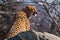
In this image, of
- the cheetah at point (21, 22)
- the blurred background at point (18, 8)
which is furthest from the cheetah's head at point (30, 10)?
the blurred background at point (18, 8)

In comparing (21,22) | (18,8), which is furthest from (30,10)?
(18,8)

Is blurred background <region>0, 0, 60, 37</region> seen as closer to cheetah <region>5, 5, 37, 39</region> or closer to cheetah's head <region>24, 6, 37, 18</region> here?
cheetah <region>5, 5, 37, 39</region>

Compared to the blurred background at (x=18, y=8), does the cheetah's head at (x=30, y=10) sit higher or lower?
higher

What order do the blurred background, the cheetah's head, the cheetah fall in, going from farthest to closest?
the blurred background → the cheetah's head → the cheetah

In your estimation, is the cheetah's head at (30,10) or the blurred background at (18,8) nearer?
the cheetah's head at (30,10)

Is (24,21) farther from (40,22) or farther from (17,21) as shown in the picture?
(40,22)

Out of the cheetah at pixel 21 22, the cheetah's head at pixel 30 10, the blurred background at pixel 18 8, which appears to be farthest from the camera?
the blurred background at pixel 18 8

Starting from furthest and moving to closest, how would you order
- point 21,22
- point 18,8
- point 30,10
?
point 18,8
point 30,10
point 21,22

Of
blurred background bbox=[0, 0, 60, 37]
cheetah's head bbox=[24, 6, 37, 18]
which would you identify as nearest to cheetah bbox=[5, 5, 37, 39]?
cheetah's head bbox=[24, 6, 37, 18]

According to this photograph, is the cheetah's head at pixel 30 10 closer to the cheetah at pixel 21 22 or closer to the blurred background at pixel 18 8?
the cheetah at pixel 21 22

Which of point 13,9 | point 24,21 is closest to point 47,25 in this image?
point 13,9

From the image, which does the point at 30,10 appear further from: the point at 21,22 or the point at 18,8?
the point at 18,8

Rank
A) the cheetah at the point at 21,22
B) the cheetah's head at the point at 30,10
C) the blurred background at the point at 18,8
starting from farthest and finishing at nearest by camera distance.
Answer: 1. the blurred background at the point at 18,8
2. the cheetah's head at the point at 30,10
3. the cheetah at the point at 21,22

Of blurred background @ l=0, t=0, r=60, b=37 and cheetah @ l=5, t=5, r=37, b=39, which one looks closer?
cheetah @ l=5, t=5, r=37, b=39
